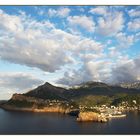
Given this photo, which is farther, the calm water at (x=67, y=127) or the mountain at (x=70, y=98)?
the mountain at (x=70, y=98)

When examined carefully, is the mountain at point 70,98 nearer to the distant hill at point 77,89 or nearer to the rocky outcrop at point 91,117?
the distant hill at point 77,89

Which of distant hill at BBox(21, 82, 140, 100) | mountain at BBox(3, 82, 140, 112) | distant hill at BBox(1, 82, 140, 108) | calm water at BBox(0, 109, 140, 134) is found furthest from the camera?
mountain at BBox(3, 82, 140, 112)

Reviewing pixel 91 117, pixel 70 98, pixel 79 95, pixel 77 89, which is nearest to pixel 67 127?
pixel 77 89

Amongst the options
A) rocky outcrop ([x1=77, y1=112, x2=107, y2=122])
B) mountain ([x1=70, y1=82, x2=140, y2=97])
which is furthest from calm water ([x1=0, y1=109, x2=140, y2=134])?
mountain ([x1=70, y1=82, x2=140, y2=97])

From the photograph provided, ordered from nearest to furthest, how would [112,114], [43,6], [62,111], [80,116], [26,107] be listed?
1. [43,6]
2. [80,116]
3. [112,114]
4. [62,111]
5. [26,107]

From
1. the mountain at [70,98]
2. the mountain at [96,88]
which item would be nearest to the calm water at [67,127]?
the mountain at [96,88]

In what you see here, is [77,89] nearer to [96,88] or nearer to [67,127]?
[67,127]

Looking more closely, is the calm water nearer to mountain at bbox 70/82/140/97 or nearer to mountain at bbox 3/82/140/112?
mountain at bbox 70/82/140/97
